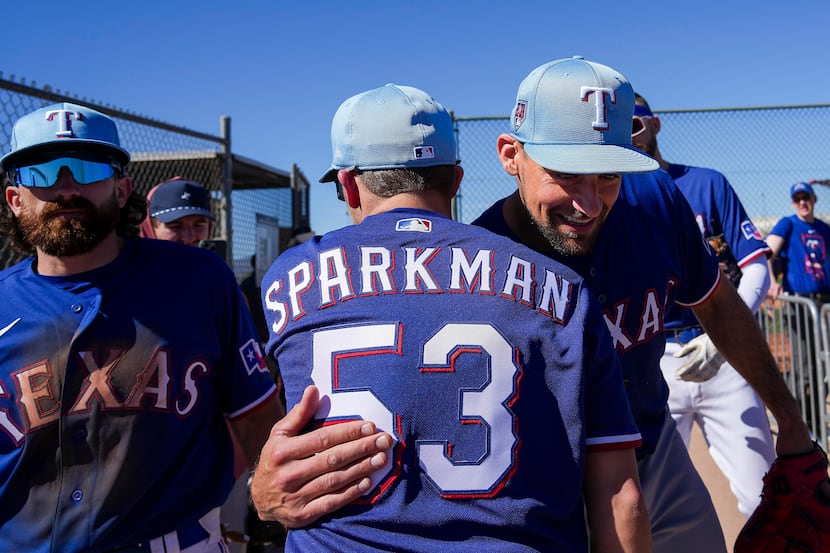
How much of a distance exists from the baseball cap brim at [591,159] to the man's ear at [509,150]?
210 millimetres

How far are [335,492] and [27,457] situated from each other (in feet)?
4.10

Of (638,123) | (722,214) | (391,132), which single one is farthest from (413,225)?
(722,214)

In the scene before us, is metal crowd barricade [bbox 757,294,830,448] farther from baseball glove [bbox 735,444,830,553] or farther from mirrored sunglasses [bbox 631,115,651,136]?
baseball glove [bbox 735,444,830,553]

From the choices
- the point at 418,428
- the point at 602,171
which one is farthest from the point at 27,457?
the point at 602,171

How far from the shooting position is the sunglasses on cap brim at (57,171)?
A: 96.4 inches

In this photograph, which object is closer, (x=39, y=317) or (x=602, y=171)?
(x=602, y=171)

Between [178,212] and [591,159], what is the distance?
10.5ft

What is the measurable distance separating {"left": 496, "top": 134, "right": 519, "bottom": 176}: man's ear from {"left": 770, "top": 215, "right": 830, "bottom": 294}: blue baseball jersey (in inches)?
276

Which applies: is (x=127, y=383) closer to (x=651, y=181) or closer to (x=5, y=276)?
(x=5, y=276)

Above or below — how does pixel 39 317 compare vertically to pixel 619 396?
above

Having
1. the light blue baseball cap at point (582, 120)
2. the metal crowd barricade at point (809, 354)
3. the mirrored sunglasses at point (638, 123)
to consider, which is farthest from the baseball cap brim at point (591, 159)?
the metal crowd barricade at point (809, 354)

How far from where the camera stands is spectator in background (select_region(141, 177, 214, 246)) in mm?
4566

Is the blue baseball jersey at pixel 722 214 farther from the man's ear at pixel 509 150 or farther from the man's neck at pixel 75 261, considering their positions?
the man's neck at pixel 75 261

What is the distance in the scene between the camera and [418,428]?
1.50 meters
